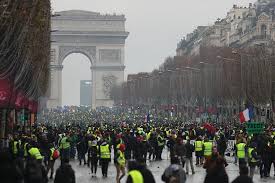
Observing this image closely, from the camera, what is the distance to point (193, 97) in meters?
109

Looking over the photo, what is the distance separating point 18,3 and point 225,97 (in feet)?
206

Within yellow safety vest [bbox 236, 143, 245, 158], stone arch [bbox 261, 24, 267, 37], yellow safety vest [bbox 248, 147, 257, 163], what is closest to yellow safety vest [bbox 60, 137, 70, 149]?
yellow safety vest [bbox 236, 143, 245, 158]

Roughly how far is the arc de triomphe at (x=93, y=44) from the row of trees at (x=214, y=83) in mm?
11290

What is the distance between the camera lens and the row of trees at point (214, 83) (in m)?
72.1

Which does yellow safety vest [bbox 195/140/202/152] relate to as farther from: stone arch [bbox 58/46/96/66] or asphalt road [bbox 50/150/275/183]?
stone arch [bbox 58/46/96/66]

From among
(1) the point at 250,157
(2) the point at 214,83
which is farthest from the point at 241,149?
(2) the point at 214,83

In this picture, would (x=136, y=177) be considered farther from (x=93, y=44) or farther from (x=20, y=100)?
(x=93, y=44)

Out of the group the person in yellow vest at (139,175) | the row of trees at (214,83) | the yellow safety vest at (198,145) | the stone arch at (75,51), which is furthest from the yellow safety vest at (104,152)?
the stone arch at (75,51)

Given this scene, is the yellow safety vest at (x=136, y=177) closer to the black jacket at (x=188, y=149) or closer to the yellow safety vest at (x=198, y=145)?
the black jacket at (x=188, y=149)

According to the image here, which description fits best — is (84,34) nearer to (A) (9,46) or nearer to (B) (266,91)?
(B) (266,91)

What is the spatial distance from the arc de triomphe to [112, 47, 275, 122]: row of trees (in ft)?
37.0

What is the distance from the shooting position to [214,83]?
9119 cm

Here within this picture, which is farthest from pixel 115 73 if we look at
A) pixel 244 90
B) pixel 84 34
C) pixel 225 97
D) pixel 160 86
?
pixel 244 90

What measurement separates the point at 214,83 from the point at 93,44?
262 ft
